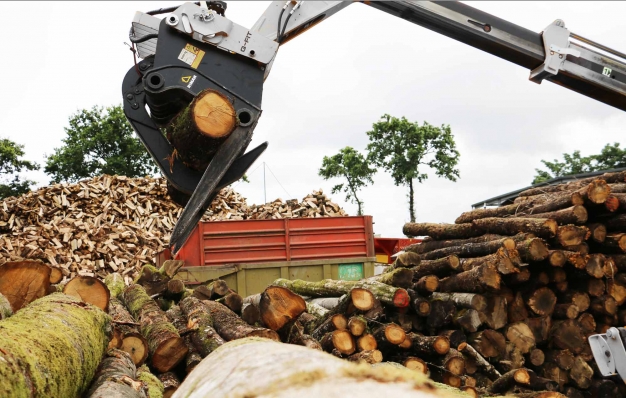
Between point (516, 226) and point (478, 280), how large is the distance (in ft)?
2.98

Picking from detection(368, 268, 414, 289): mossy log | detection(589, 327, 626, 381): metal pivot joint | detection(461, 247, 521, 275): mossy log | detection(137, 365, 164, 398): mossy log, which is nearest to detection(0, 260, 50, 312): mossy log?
detection(137, 365, 164, 398): mossy log

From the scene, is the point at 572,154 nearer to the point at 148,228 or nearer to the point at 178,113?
the point at 148,228

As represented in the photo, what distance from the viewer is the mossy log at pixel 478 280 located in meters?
5.61

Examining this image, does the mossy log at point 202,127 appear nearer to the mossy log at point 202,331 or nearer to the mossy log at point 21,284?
the mossy log at point 21,284

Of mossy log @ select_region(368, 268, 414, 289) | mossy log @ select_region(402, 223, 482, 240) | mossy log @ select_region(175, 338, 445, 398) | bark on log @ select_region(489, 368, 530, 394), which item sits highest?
mossy log @ select_region(402, 223, 482, 240)

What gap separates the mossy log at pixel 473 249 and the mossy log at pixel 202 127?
3.19m

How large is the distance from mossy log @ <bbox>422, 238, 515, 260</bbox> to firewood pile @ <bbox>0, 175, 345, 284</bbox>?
6.77m

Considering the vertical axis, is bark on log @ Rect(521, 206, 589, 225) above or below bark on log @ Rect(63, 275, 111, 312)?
above

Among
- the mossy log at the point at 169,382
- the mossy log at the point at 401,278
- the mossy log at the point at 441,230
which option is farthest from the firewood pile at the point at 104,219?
the mossy log at the point at 169,382

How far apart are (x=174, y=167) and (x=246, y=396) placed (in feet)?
10.1

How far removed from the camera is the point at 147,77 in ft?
13.1

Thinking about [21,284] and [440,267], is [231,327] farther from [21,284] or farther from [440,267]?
[440,267]

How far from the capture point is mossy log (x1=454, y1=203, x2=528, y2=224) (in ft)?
23.3

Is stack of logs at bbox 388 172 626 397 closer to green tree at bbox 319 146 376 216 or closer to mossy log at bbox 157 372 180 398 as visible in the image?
mossy log at bbox 157 372 180 398
